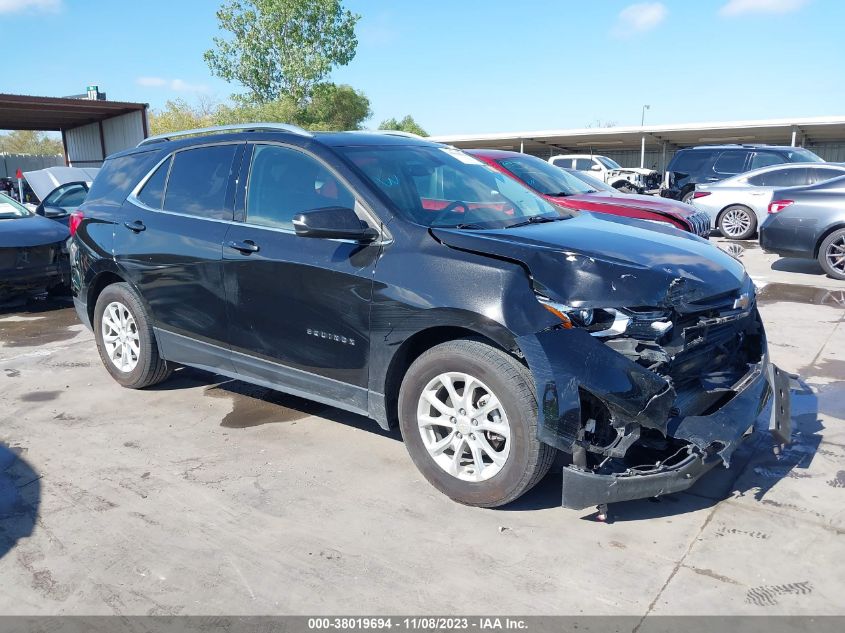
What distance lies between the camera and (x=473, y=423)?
3.44 metres

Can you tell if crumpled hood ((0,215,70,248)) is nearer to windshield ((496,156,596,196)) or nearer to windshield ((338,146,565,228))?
windshield ((496,156,596,196))

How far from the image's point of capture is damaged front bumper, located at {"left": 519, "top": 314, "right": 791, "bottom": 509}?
3.07 metres

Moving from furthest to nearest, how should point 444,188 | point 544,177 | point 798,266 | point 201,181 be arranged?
point 798,266 → point 544,177 → point 201,181 → point 444,188

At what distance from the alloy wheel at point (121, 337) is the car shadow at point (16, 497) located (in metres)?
1.13

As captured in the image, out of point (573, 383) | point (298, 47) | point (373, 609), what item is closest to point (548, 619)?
point (373, 609)

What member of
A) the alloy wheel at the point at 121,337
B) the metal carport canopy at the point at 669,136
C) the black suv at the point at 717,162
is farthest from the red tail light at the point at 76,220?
the metal carport canopy at the point at 669,136

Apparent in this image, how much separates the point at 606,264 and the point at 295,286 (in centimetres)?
175

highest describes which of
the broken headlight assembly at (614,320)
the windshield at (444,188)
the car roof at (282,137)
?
the car roof at (282,137)

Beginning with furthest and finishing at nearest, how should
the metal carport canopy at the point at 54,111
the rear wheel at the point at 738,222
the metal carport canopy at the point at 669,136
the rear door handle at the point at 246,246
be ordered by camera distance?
the metal carport canopy at the point at 669,136, the metal carport canopy at the point at 54,111, the rear wheel at the point at 738,222, the rear door handle at the point at 246,246

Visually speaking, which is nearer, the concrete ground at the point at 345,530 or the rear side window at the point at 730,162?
the concrete ground at the point at 345,530

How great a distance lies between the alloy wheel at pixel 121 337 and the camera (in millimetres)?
5340

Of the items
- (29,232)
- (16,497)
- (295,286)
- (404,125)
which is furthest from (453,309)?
(404,125)

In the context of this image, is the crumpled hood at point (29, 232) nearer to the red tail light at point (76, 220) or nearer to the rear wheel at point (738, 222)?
the red tail light at point (76, 220)

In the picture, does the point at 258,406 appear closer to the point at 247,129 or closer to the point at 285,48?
the point at 247,129
